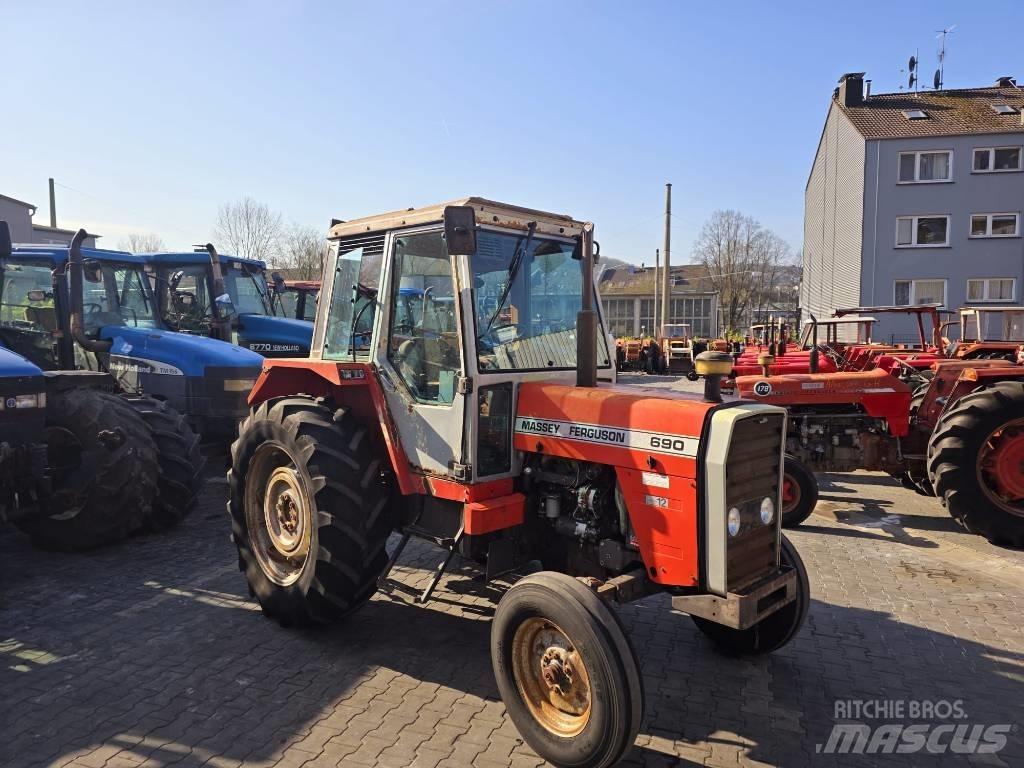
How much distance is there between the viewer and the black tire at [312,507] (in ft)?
12.8

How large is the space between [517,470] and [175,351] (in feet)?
16.8

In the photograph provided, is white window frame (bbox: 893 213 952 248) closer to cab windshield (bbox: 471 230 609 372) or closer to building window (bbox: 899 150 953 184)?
building window (bbox: 899 150 953 184)

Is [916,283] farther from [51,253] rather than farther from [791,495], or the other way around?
[51,253]

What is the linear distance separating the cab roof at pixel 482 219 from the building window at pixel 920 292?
24.9m

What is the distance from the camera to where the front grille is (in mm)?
3129

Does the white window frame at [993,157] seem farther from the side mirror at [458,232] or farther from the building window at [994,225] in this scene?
the side mirror at [458,232]

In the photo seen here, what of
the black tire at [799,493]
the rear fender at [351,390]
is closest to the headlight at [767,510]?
the rear fender at [351,390]

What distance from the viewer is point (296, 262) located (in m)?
33.9

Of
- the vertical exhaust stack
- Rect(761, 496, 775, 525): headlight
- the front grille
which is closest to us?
the front grille

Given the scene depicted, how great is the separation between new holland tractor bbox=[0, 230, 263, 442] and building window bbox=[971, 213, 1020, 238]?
25.8 meters

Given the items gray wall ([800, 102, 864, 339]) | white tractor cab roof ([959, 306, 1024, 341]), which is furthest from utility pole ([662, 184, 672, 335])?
white tractor cab roof ([959, 306, 1024, 341])

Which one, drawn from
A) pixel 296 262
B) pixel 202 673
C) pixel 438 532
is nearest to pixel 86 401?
pixel 202 673

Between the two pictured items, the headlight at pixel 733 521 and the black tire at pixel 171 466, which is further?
the black tire at pixel 171 466

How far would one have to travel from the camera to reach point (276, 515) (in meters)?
4.52
